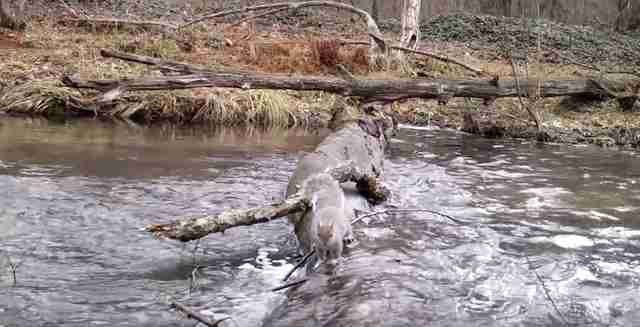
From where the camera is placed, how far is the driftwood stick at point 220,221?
346 centimetres

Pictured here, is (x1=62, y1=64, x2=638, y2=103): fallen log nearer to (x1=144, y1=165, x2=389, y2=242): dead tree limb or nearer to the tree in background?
(x1=144, y1=165, x2=389, y2=242): dead tree limb

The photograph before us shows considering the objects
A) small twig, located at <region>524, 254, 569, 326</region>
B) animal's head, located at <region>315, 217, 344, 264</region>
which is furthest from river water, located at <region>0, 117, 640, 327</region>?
animal's head, located at <region>315, 217, 344, 264</region>

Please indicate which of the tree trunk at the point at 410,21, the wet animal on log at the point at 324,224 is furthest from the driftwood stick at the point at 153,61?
the tree trunk at the point at 410,21

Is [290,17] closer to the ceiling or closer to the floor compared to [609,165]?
closer to the ceiling

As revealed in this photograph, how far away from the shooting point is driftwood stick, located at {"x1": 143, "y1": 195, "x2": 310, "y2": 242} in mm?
3457

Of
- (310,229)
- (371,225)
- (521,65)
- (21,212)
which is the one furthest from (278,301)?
(521,65)

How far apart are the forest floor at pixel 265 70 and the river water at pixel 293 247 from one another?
9.59 feet

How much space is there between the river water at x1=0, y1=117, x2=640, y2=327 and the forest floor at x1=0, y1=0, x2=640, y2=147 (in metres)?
2.92

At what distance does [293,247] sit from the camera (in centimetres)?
464

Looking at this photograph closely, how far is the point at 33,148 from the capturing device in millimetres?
7781

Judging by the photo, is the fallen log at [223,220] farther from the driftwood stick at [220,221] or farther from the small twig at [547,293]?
the small twig at [547,293]

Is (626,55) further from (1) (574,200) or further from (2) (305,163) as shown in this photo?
(2) (305,163)

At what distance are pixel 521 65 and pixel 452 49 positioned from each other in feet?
10.00

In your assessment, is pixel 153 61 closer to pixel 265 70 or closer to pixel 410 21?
pixel 265 70
